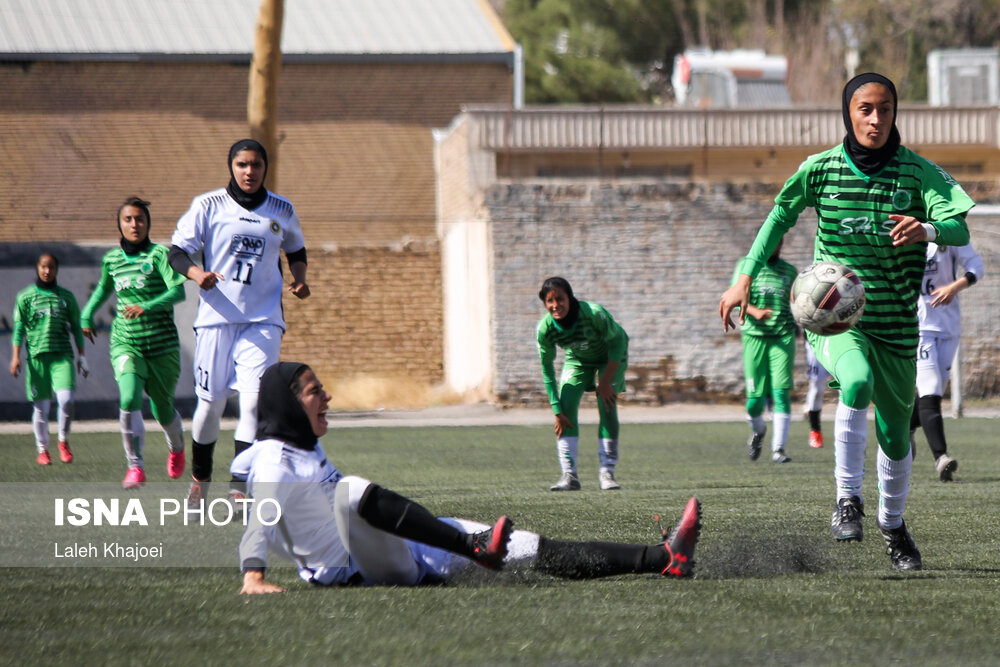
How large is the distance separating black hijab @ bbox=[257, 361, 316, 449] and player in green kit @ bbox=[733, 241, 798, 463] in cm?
799

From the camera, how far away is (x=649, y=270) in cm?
2206

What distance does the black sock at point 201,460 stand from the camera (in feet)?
27.2

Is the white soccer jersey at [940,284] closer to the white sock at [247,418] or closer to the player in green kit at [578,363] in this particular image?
the player in green kit at [578,363]

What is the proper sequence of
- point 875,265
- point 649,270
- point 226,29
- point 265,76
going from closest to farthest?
point 875,265 → point 265,76 → point 649,270 → point 226,29

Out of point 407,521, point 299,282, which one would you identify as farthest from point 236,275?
point 407,521

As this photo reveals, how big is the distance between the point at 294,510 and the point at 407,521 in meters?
0.44

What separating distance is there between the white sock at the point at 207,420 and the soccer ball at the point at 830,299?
3.76m

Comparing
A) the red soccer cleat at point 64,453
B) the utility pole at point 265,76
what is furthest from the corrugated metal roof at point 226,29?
the red soccer cleat at point 64,453

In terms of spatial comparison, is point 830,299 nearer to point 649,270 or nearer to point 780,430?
point 780,430

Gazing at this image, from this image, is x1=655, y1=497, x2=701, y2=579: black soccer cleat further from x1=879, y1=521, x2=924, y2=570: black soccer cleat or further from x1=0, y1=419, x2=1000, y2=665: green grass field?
x1=879, y1=521, x2=924, y2=570: black soccer cleat

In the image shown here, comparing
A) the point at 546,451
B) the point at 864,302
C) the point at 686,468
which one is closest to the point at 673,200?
the point at 546,451

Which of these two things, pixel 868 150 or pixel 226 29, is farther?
pixel 226 29

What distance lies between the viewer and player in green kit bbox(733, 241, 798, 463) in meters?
12.7

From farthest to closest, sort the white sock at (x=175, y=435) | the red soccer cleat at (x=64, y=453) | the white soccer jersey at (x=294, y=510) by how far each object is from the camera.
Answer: the red soccer cleat at (x=64, y=453) < the white sock at (x=175, y=435) < the white soccer jersey at (x=294, y=510)
